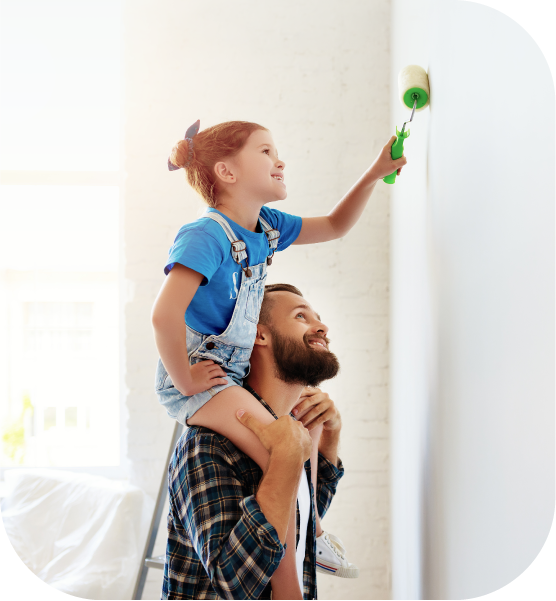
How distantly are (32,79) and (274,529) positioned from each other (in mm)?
2566

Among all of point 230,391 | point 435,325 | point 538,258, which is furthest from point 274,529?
point 538,258

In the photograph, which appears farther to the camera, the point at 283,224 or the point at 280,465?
the point at 283,224

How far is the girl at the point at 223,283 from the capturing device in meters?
1.16

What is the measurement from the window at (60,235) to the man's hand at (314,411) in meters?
1.42

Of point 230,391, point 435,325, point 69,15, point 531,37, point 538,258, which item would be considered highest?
point 69,15

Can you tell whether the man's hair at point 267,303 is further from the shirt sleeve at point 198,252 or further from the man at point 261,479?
the shirt sleeve at point 198,252

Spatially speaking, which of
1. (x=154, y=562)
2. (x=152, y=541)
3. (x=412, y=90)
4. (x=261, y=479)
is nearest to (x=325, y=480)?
(x=261, y=479)

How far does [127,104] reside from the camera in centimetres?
253

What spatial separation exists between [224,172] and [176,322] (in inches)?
17.1

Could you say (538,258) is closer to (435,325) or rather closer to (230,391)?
(435,325)

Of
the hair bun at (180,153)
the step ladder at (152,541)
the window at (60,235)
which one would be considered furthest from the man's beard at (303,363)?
the window at (60,235)

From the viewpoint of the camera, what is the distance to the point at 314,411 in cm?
154

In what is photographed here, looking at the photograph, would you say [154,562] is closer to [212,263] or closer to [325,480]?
[325,480]

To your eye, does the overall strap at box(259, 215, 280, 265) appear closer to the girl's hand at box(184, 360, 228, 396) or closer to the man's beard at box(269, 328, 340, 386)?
the man's beard at box(269, 328, 340, 386)
